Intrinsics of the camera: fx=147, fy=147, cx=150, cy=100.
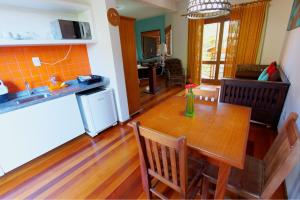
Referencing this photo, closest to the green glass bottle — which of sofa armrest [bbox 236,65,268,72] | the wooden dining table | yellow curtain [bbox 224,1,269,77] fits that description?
the wooden dining table

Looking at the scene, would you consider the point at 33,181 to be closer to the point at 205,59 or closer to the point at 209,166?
the point at 209,166

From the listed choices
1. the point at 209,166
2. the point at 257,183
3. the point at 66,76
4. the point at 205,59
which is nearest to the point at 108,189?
the point at 209,166

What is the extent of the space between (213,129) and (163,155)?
0.46 meters

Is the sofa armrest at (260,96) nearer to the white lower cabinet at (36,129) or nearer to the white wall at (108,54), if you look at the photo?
the white wall at (108,54)

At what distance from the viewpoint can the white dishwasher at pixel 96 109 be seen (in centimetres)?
222

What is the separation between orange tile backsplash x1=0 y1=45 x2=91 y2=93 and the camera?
187 centimetres

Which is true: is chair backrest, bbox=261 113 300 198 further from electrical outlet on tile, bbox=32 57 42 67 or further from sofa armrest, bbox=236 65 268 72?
sofa armrest, bbox=236 65 268 72

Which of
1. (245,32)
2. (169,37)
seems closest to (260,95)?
(245,32)

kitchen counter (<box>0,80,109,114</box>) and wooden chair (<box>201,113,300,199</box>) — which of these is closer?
wooden chair (<box>201,113,300,199</box>)

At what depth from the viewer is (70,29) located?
2080 mm

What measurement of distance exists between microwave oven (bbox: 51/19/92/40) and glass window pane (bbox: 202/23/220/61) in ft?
12.2

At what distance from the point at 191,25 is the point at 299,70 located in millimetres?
3496

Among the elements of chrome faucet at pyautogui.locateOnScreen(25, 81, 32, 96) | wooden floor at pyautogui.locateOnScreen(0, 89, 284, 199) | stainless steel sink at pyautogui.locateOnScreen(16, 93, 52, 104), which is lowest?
wooden floor at pyautogui.locateOnScreen(0, 89, 284, 199)

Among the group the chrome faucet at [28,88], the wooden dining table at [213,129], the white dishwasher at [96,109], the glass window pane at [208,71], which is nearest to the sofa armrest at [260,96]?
the wooden dining table at [213,129]
